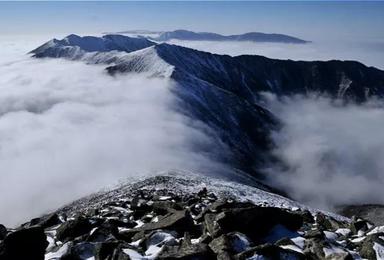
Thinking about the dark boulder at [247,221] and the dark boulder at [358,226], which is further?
the dark boulder at [358,226]

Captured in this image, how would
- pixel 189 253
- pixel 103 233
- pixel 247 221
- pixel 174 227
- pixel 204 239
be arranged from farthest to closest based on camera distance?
pixel 174 227, pixel 103 233, pixel 247 221, pixel 204 239, pixel 189 253

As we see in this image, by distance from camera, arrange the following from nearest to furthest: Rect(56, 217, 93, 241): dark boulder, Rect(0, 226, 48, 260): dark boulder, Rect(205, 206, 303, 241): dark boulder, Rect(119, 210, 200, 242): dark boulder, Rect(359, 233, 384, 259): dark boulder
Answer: Rect(0, 226, 48, 260): dark boulder < Rect(359, 233, 384, 259): dark boulder < Rect(205, 206, 303, 241): dark boulder < Rect(119, 210, 200, 242): dark boulder < Rect(56, 217, 93, 241): dark boulder

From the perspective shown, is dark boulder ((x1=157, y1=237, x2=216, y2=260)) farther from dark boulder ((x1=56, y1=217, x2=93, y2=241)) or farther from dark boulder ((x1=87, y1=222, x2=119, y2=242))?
dark boulder ((x1=56, y1=217, x2=93, y2=241))

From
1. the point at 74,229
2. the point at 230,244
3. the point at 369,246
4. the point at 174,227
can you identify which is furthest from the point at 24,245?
the point at 369,246

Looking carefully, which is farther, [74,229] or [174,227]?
[74,229]

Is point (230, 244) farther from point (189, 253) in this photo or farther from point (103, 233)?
point (103, 233)

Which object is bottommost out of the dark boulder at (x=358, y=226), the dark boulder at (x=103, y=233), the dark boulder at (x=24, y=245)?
the dark boulder at (x=358, y=226)

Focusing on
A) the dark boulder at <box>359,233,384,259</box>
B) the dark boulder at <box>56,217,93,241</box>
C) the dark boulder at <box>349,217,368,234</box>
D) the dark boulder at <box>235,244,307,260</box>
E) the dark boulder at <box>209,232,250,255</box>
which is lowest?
the dark boulder at <box>56,217,93,241</box>

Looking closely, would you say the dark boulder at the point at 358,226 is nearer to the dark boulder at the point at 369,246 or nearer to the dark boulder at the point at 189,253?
the dark boulder at the point at 369,246

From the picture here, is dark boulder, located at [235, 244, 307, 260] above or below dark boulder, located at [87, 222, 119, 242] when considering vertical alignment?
above

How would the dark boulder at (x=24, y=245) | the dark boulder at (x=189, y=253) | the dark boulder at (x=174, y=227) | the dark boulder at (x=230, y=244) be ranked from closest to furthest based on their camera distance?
the dark boulder at (x=189, y=253)
the dark boulder at (x=230, y=244)
the dark boulder at (x=24, y=245)
the dark boulder at (x=174, y=227)

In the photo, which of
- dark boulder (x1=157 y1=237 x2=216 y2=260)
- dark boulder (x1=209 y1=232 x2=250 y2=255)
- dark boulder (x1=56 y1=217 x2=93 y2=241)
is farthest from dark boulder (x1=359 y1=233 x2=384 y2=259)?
dark boulder (x1=56 y1=217 x2=93 y2=241)

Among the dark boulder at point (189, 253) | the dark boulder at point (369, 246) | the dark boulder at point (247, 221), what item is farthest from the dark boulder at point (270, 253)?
the dark boulder at point (247, 221)
